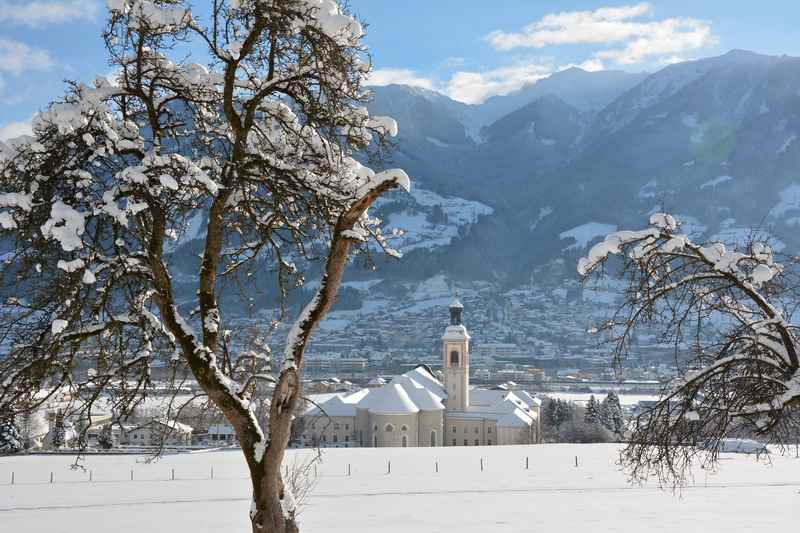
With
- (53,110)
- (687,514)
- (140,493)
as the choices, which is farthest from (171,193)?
(140,493)


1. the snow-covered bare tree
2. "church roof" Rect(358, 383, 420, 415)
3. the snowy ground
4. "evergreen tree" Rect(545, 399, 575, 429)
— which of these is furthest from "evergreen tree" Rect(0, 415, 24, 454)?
"evergreen tree" Rect(545, 399, 575, 429)

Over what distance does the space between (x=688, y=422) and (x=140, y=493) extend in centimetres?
2407

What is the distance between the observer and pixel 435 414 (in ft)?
270

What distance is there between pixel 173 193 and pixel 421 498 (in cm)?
2005

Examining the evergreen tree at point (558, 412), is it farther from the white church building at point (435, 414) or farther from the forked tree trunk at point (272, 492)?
the forked tree trunk at point (272, 492)

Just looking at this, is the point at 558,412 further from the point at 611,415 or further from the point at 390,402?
the point at 390,402

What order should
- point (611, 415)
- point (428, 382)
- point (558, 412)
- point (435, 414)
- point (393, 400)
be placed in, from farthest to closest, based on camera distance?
point (428, 382) < point (558, 412) < point (435, 414) < point (393, 400) < point (611, 415)

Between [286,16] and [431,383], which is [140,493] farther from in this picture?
[431,383]

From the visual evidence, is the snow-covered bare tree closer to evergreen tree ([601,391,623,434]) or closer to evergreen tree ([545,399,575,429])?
evergreen tree ([601,391,623,434])

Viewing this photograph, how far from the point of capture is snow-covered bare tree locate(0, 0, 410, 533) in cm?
627

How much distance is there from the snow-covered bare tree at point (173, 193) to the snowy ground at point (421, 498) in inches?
462

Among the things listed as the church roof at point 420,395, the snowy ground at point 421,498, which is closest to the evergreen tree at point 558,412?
the church roof at point 420,395

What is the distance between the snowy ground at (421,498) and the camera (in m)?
18.7

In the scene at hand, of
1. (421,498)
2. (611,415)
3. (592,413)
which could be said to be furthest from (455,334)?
(421,498)
